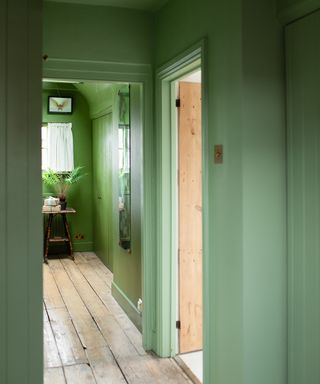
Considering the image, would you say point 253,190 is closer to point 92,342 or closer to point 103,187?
point 92,342

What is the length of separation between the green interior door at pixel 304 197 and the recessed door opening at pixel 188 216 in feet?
4.09

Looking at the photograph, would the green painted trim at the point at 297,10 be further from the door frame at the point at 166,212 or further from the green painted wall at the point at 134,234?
the green painted wall at the point at 134,234

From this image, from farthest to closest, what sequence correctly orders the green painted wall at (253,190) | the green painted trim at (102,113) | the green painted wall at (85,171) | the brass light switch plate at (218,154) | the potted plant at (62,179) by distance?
the green painted wall at (85,171)
the potted plant at (62,179)
the green painted trim at (102,113)
the brass light switch plate at (218,154)
the green painted wall at (253,190)

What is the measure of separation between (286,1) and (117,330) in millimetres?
3033

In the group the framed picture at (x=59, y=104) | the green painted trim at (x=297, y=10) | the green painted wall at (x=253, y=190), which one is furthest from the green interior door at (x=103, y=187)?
the green painted trim at (x=297, y=10)

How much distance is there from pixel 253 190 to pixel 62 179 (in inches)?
226

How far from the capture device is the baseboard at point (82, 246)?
7.67 m

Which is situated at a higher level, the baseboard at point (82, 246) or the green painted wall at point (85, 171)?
the green painted wall at point (85, 171)

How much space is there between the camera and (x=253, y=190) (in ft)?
7.41

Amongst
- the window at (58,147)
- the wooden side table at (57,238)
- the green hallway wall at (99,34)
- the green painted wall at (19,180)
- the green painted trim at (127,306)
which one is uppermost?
the green hallway wall at (99,34)

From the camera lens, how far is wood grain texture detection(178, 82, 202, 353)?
3.46m

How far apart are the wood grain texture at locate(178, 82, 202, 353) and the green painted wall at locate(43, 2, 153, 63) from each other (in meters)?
0.48

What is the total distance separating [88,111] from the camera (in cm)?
774

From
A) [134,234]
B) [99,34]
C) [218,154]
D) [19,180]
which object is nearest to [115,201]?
[134,234]
